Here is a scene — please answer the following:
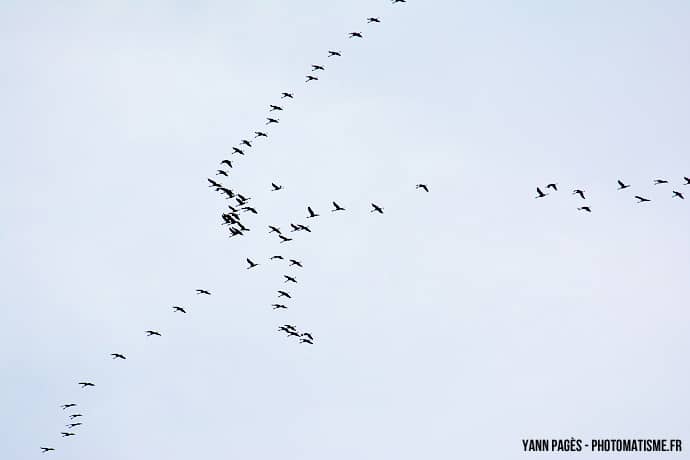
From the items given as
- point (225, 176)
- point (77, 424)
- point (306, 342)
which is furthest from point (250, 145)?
point (77, 424)

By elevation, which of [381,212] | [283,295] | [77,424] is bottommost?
[77,424]

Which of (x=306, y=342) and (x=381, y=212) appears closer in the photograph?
(x=381, y=212)

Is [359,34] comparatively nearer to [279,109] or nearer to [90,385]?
[279,109]

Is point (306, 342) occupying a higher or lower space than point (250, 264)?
lower

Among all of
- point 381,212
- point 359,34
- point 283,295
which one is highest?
point 359,34

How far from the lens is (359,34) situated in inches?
7608

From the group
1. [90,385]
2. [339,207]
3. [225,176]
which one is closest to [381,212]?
[339,207]

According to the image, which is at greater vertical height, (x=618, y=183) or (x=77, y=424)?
(x=618, y=183)

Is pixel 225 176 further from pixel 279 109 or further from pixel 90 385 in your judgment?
pixel 90 385

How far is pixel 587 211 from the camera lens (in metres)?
199

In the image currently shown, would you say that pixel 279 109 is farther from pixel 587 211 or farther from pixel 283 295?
pixel 587 211

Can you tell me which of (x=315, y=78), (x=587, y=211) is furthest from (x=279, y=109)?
(x=587, y=211)

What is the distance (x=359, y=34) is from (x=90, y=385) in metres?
48.1

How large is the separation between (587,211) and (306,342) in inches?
1380
